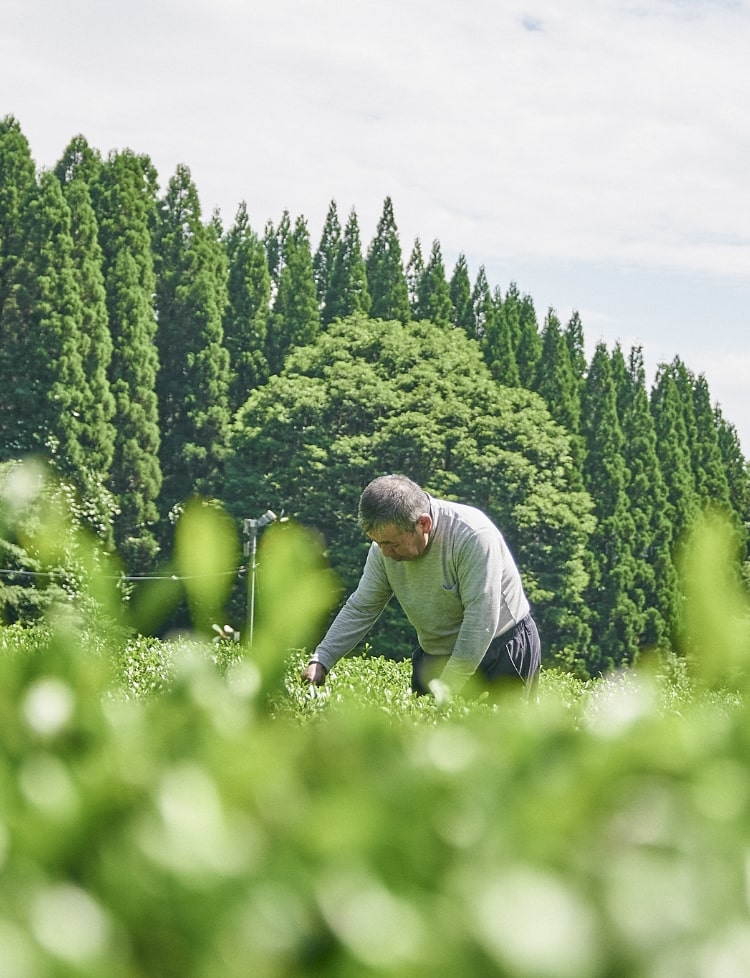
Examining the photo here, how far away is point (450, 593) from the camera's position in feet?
15.6

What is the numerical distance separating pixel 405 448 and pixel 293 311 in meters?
11.0

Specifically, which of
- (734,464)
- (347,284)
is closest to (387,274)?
(347,284)

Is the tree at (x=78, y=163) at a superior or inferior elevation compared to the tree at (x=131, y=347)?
superior

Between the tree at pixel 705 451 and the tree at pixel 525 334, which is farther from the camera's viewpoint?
the tree at pixel 705 451

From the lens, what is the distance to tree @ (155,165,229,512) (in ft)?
133

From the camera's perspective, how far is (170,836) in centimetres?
81

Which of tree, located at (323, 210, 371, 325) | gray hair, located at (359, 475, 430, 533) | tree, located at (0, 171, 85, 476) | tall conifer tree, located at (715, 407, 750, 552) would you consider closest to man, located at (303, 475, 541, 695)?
gray hair, located at (359, 475, 430, 533)

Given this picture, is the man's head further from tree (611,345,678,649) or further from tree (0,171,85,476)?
tree (611,345,678,649)

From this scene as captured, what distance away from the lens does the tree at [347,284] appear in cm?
4406

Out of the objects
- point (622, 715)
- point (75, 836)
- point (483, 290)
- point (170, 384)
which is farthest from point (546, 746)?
point (483, 290)

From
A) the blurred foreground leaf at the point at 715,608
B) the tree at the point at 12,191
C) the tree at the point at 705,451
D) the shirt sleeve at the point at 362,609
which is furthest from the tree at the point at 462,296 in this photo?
the blurred foreground leaf at the point at 715,608

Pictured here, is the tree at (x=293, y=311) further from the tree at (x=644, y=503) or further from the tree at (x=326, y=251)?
the tree at (x=644, y=503)

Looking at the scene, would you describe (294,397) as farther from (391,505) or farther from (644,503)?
(391,505)

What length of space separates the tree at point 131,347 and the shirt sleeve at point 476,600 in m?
31.7
